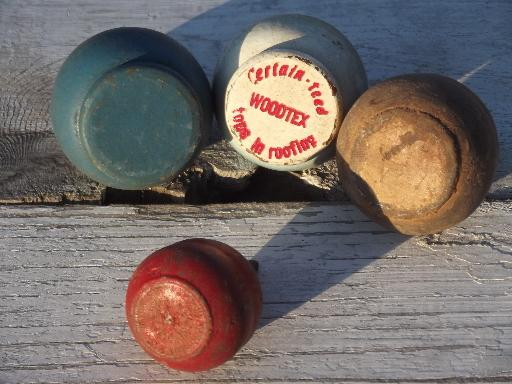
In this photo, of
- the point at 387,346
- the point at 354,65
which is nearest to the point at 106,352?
the point at 387,346

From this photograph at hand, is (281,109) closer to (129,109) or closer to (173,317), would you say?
(129,109)

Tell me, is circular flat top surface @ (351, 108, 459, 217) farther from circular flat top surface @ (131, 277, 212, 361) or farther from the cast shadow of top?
circular flat top surface @ (131, 277, 212, 361)

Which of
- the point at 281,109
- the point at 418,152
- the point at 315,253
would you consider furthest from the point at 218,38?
the point at 418,152

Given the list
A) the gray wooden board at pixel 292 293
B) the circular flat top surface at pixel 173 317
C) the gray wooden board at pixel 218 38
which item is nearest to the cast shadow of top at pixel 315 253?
the gray wooden board at pixel 292 293

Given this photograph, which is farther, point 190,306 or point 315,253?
point 315,253

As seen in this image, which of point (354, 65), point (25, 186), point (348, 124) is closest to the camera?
point (348, 124)

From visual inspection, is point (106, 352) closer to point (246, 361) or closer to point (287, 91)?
point (246, 361)
